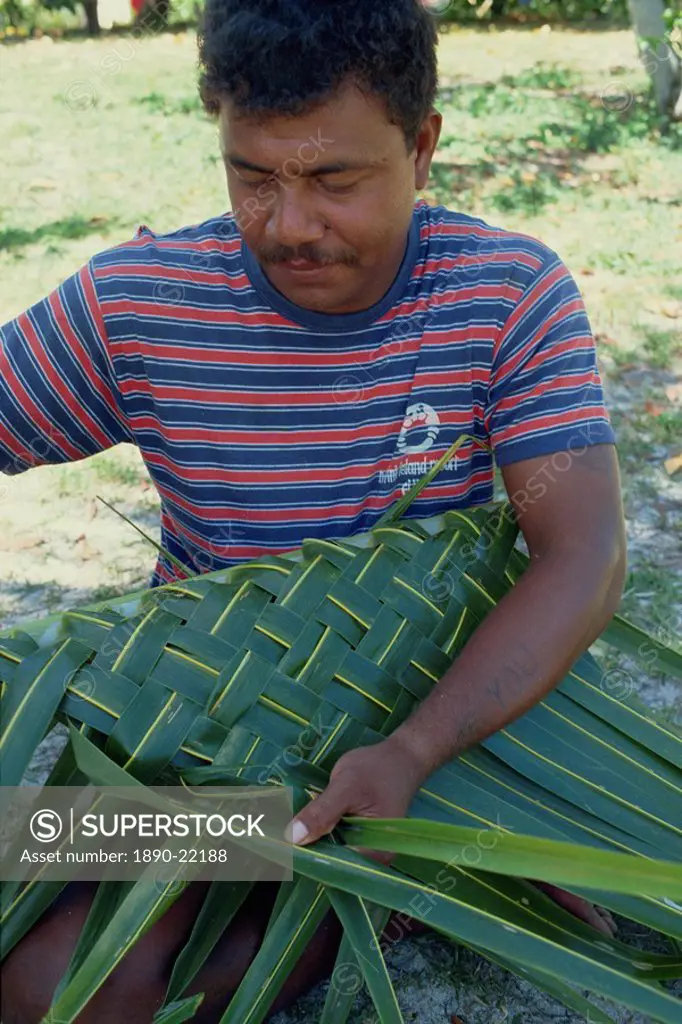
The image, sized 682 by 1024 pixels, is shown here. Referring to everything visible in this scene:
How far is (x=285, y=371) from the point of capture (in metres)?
1.75

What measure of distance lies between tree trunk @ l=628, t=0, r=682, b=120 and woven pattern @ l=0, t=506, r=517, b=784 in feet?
16.2

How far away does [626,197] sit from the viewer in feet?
18.3

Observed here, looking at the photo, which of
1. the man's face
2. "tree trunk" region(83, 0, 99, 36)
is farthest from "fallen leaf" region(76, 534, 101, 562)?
"tree trunk" region(83, 0, 99, 36)

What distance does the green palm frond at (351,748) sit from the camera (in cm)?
121

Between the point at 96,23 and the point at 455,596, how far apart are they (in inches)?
395

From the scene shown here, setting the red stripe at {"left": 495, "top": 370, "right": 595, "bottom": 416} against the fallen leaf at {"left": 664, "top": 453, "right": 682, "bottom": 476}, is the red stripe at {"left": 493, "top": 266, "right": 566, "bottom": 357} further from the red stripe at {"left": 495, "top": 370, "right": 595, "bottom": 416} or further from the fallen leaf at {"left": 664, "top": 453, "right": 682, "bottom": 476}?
the fallen leaf at {"left": 664, "top": 453, "right": 682, "bottom": 476}

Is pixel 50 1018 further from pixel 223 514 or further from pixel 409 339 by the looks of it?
pixel 409 339

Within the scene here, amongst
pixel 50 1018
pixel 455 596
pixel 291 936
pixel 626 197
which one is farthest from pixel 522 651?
pixel 626 197

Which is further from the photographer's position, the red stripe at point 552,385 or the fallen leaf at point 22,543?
the fallen leaf at point 22,543

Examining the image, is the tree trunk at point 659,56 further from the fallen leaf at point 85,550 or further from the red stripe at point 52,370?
the red stripe at point 52,370

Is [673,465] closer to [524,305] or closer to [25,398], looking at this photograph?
[524,305]

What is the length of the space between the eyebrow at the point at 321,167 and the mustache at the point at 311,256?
0.11m

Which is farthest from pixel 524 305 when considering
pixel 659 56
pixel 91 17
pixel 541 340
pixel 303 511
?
pixel 91 17

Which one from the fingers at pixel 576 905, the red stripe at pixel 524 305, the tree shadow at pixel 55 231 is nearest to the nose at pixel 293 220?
the red stripe at pixel 524 305
